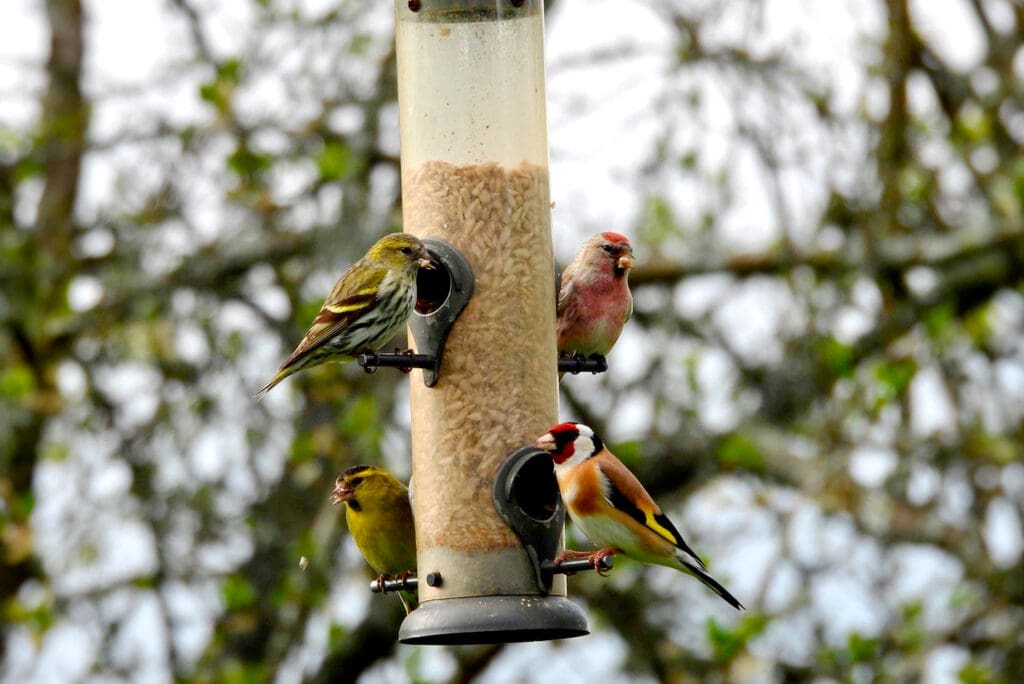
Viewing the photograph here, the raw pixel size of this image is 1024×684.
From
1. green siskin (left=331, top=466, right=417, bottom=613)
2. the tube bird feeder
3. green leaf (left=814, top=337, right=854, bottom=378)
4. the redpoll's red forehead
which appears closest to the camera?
the tube bird feeder

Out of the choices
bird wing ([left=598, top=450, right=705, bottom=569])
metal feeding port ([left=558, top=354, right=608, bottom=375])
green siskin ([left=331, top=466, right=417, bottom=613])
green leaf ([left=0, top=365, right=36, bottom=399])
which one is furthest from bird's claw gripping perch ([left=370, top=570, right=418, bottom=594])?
green leaf ([left=0, top=365, right=36, bottom=399])

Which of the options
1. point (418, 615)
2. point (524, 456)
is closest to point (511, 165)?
point (524, 456)

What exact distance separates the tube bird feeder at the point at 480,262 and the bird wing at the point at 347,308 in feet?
0.71

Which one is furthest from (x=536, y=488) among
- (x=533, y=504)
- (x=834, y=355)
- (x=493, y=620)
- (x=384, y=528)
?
(x=834, y=355)

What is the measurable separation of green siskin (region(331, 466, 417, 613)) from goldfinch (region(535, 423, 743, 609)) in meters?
0.75

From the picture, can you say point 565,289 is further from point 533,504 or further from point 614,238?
point 533,504

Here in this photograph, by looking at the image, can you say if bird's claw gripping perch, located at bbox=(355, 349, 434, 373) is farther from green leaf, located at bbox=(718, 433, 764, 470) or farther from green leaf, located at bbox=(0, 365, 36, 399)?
green leaf, located at bbox=(0, 365, 36, 399)

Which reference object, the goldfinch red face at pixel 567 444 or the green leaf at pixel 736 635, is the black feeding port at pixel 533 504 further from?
the green leaf at pixel 736 635

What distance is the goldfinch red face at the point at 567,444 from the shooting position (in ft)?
21.7

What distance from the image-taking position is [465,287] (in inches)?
273

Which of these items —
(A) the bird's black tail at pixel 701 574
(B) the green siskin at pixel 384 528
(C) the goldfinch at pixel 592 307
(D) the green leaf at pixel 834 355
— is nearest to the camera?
(A) the bird's black tail at pixel 701 574

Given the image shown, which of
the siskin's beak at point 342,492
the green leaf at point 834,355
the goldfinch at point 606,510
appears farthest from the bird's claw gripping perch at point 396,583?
the green leaf at point 834,355

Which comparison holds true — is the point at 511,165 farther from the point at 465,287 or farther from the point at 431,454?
the point at 431,454

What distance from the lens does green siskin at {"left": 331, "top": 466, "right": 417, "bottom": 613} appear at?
7.22 metres
